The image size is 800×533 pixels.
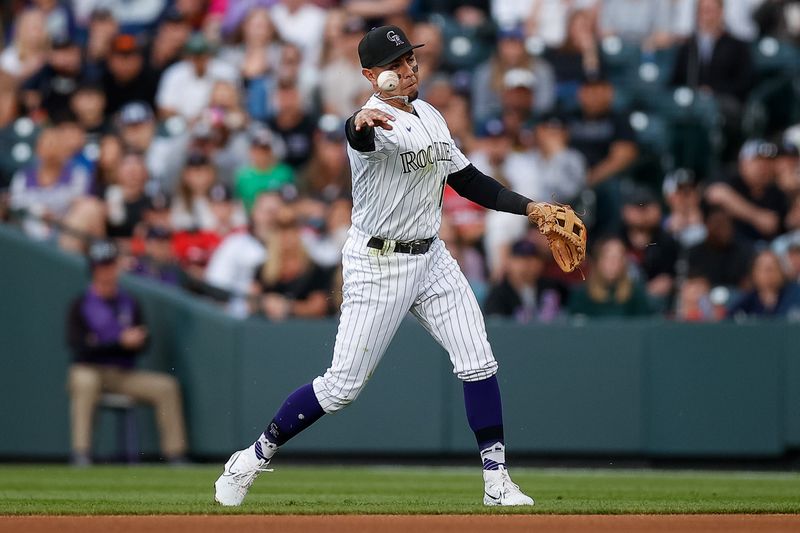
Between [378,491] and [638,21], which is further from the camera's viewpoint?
[638,21]

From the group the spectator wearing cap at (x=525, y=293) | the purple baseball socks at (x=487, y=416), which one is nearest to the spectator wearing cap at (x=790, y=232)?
the spectator wearing cap at (x=525, y=293)

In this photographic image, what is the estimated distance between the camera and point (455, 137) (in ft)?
41.2

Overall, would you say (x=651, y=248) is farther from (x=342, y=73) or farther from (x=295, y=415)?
(x=295, y=415)

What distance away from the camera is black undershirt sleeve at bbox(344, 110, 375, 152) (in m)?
6.11

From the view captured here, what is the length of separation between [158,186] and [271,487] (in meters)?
4.57

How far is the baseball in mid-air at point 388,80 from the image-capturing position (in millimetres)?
6406

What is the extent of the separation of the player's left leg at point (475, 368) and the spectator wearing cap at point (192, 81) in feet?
24.5

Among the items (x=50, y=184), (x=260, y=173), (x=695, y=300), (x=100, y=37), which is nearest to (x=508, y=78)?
(x=260, y=173)

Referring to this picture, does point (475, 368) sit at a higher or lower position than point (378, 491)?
higher

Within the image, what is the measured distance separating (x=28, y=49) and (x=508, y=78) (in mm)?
4986

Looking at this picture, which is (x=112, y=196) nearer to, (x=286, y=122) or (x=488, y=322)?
(x=286, y=122)

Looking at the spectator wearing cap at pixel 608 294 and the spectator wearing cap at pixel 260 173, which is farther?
the spectator wearing cap at pixel 260 173

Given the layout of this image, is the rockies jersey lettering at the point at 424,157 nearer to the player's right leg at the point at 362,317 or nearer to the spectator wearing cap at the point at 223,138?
the player's right leg at the point at 362,317

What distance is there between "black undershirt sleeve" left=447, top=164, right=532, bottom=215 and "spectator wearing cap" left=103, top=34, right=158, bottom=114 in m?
7.84
